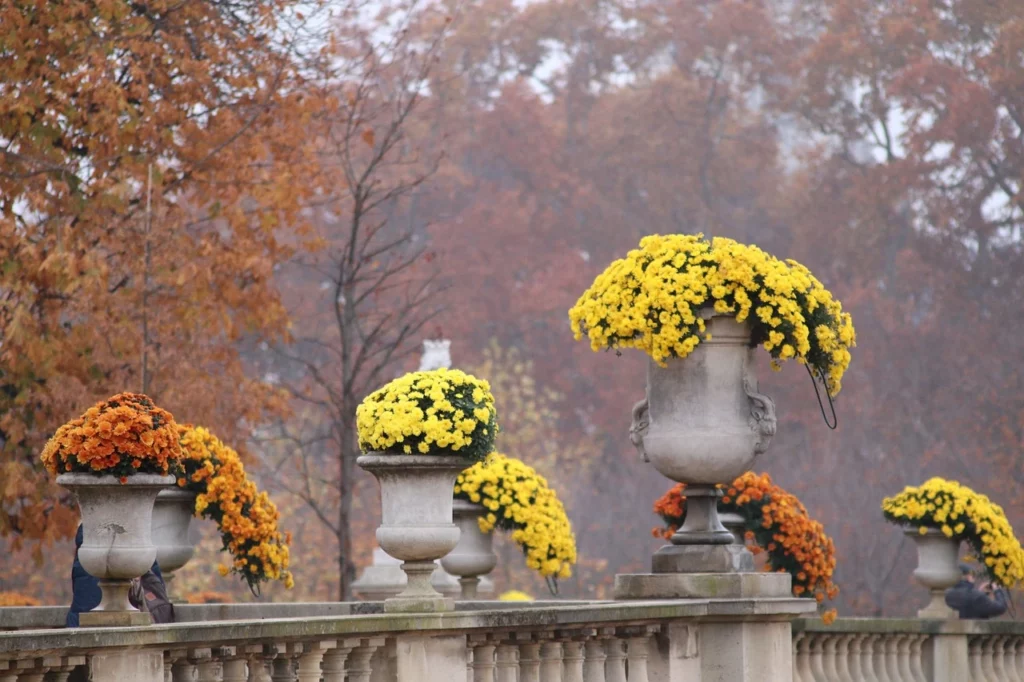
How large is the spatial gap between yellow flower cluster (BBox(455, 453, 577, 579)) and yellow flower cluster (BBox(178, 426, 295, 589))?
1.91 m

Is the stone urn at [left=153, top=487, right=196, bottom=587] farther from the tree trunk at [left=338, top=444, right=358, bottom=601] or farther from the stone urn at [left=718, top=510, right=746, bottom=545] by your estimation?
the tree trunk at [left=338, top=444, right=358, bottom=601]

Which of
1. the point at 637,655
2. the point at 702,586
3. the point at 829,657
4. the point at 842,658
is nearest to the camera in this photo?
the point at 637,655

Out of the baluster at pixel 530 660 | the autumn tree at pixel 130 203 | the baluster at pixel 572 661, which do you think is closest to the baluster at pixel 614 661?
the baluster at pixel 572 661

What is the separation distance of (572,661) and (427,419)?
58.3 inches

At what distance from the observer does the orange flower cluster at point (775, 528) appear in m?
10.1

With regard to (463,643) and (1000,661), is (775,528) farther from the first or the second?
(463,643)

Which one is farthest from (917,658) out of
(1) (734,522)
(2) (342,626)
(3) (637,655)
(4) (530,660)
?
(2) (342,626)

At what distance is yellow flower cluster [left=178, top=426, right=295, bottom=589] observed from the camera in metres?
9.62

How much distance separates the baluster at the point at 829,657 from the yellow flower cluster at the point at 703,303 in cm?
202

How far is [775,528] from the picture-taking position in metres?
10.1

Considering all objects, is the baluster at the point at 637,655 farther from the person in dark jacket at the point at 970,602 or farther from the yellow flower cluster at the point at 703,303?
the person in dark jacket at the point at 970,602

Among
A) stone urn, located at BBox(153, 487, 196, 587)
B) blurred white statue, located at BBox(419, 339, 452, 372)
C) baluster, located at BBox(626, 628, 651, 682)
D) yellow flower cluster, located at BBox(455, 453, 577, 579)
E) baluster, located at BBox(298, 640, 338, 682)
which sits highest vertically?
blurred white statue, located at BBox(419, 339, 452, 372)

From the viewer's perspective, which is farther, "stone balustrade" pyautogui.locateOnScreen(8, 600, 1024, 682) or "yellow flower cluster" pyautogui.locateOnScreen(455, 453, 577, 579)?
"yellow flower cluster" pyautogui.locateOnScreen(455, 453, 577, 579)

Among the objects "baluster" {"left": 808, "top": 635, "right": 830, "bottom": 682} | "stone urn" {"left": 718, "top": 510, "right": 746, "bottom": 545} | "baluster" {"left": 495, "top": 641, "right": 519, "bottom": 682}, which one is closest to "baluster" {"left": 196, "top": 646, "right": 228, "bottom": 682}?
"baluster" {"left": 495, "top": 641, "right": 519, "bottom": 682}
